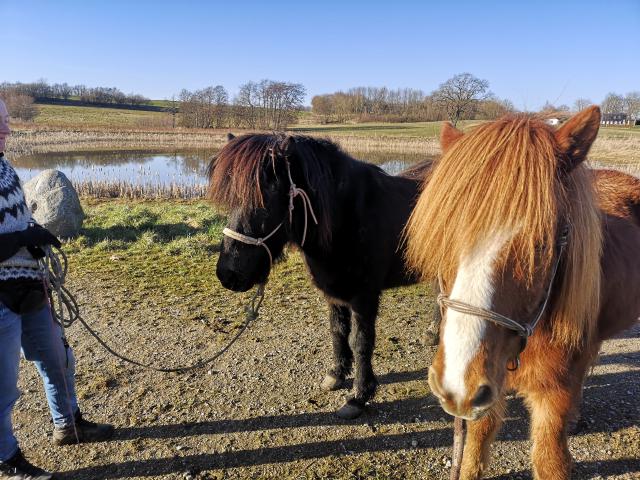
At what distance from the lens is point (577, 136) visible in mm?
1457

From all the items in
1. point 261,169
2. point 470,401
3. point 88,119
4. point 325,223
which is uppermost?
point 88,119

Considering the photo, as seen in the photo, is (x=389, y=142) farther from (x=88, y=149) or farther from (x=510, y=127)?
(x=510, y=127)

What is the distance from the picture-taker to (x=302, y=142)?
9.05 ft

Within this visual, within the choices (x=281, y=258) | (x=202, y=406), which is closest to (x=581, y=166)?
(x=281, y=258)

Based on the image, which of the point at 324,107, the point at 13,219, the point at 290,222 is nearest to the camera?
the point at 13,219

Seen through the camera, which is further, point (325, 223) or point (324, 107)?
point (324, 107)

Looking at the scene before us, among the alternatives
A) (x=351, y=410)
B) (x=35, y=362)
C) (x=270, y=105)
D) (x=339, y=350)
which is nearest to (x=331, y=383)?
(x=339, y=350)

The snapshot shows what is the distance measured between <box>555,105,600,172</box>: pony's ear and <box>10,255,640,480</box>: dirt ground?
2.27m

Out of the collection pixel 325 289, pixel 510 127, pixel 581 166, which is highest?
pixel 510 127

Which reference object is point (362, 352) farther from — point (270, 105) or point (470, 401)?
point (270, 105)

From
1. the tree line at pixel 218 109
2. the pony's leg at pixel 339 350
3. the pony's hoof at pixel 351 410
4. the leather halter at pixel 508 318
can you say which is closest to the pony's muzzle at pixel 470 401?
the leather halter at pixel 508 318

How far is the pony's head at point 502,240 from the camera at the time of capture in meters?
1.32

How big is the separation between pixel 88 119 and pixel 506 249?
60.8m

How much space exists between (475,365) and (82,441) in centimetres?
298
